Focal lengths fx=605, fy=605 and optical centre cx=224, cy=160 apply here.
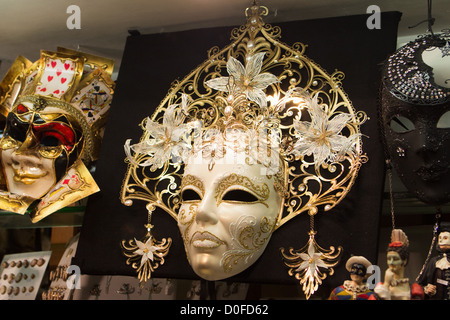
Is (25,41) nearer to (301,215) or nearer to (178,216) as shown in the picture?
(178,216)

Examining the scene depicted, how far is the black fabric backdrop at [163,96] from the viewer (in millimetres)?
1700

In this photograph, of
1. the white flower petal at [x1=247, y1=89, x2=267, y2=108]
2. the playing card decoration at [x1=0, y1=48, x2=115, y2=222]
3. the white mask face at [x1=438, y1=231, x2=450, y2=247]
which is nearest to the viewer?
the white mask face at [x1=438, y1=231, x2=450, y2=247]

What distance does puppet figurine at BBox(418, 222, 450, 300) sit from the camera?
1.40m

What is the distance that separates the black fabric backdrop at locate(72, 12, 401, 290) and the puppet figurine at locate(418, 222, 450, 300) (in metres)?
0.19

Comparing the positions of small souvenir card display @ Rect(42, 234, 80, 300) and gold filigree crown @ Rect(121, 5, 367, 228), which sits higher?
gold filigree crown @ Rect(121, 5, 367, 228)

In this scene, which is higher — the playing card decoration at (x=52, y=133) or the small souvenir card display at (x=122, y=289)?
the playing card decoration at (x=52, y=133)

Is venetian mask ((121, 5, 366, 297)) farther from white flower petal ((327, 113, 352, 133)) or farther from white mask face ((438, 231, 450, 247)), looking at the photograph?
white mask face ((438, 231, 450, 247))

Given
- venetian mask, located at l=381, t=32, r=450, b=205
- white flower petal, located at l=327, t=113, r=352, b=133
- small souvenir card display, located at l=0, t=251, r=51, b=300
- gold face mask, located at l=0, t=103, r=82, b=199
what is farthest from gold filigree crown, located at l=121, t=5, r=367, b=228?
small souvenir card display, located at l=0, t=251, r=51, b=300

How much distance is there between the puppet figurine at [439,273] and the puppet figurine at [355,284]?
13 centimetres

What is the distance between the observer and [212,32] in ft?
7.05

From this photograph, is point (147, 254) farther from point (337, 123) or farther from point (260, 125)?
point (337, 123)

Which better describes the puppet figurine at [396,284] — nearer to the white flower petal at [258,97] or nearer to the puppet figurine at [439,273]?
the puppet figurine at [439,273]

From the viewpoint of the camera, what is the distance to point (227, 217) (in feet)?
5.35

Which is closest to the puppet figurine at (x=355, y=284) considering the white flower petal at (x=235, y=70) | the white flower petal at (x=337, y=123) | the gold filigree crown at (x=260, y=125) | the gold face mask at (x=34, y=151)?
the gold filigree crown at (x=260, y=125)
